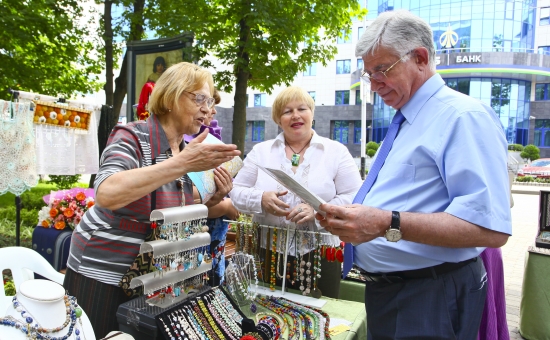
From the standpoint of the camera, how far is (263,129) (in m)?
34.2

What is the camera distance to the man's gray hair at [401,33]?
4.40ft

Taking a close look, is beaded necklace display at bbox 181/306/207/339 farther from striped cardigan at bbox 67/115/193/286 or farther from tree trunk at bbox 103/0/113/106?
tree trunk at bbox 103/0/113/106

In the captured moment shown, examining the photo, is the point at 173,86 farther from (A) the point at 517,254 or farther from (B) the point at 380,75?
(A) the point at 517,254

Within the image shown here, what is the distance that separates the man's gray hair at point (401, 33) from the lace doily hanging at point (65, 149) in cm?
374

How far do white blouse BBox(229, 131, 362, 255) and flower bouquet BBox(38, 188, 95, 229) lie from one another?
96.5 inches

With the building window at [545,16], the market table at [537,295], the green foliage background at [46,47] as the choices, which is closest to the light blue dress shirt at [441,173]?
the market table at [537,295]

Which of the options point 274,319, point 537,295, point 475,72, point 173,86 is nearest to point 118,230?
point 173,86

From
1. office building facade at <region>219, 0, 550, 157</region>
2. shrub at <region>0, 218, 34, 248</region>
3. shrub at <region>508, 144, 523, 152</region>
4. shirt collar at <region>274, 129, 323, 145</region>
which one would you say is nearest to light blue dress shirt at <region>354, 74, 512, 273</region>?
shirt collar at <region>274, 129, 323, 145</region>

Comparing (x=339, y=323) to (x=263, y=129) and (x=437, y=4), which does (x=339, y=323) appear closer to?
(x=263, y=129)

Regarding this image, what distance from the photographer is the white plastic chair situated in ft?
6.68

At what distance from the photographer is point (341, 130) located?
113 feet

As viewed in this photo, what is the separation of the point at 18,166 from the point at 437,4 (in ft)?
116

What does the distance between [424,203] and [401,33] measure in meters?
0.58

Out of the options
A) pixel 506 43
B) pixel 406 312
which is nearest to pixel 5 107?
pixel 406 312
